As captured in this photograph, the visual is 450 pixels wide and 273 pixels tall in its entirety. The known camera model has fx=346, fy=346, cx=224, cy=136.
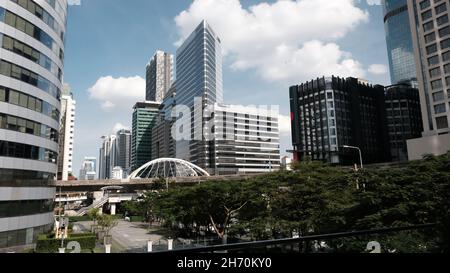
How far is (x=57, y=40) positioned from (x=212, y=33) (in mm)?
136066

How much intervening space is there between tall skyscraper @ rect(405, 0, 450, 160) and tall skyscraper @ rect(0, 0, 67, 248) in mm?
61025

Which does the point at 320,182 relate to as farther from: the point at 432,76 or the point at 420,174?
the point at 432,76

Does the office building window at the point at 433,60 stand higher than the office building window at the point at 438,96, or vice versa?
the office building window at the point at 433,60

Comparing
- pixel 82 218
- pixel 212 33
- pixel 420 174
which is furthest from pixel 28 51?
pixel 212 33

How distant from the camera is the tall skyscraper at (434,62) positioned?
69188 mm

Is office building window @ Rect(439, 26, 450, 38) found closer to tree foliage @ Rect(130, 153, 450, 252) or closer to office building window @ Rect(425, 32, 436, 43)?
office building window @ Rect(425, 32, 436, 43)

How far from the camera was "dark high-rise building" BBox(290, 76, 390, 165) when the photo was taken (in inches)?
4628

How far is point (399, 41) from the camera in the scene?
161m

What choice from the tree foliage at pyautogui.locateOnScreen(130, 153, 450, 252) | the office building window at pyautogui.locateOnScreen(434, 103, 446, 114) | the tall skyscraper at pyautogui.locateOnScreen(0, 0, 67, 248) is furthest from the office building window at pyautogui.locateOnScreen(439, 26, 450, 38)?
the tall skyscraper at pyautogui.locateOnScreen(0, 0, 67, 248)

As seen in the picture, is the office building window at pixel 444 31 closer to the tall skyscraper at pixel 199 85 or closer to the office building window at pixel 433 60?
the office building window at pixel 433 60

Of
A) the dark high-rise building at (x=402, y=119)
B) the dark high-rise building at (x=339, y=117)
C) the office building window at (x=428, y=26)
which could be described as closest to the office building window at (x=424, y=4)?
the office building window at (x=428, y=26)

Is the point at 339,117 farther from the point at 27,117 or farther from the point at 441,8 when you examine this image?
the point at 27,117

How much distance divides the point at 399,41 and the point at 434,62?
335 ft

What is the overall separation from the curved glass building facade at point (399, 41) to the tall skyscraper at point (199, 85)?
273 feet
